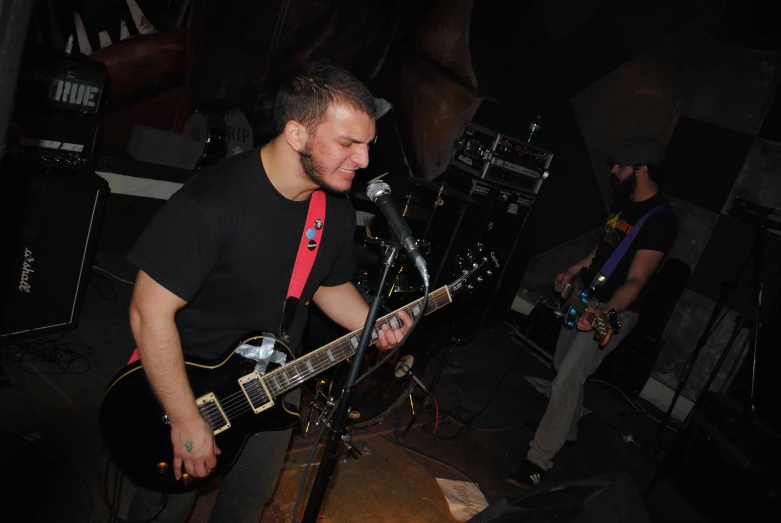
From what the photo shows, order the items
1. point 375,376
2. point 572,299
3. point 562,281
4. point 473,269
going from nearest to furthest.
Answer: point 473,269
point 375,376
point 572,299
point 562,281

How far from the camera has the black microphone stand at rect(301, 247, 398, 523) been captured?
146cm

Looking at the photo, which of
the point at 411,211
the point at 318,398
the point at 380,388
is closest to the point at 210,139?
the point at 411,211

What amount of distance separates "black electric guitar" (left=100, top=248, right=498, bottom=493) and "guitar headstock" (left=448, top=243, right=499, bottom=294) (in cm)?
77

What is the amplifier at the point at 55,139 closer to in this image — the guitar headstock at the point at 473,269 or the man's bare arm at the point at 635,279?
the guitar headstock at the point at 473,269

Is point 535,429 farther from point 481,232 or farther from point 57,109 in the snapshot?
point 57,109

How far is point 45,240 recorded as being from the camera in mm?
3195

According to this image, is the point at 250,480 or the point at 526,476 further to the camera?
the point at 526,476

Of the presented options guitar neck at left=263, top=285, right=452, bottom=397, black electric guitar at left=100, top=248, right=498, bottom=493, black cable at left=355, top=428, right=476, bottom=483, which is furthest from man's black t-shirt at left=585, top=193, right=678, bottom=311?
black electric guitar at left=100, top=248, right=498, bottom=493

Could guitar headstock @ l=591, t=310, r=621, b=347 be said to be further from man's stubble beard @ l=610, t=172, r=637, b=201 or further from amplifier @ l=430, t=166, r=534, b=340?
amplifier @ l=430, t=166, r=534, b=340

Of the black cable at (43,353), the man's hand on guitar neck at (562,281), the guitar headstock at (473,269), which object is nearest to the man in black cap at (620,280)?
the man's hand on guitar neck at (562,281)

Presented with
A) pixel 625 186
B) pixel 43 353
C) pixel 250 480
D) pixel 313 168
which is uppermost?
pixel 625 186

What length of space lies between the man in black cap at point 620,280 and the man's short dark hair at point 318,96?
2504 millimetres

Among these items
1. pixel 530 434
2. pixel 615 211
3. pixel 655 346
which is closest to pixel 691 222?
pixel 655 346

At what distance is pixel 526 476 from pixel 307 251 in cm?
271
